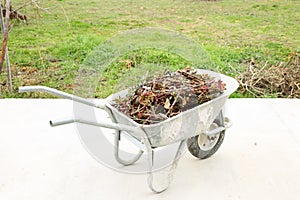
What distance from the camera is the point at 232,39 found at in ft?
16.6

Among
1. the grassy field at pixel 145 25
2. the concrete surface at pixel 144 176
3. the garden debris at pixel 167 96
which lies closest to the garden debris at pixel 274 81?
the grassy field at pixel 145 25

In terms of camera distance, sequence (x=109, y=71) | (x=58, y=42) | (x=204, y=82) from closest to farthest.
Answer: (x=204, y=82) → (x=109, y=71) → (x=58, y=42)

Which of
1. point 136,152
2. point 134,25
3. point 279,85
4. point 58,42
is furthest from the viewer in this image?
point 134,25

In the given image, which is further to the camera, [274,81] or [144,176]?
[274,81]

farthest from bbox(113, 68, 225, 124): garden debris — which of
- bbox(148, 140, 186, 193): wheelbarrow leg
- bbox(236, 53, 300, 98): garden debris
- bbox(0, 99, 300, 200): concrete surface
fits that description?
bbox(236, 53, 300, 98): garden debris

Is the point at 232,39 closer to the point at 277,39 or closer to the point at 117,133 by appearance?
the point at 277,39

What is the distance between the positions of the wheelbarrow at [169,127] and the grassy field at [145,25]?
1.47 m

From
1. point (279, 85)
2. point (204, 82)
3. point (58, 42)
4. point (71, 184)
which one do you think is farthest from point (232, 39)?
point (71, 184)

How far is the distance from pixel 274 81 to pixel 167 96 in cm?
198

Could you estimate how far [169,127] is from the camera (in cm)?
176

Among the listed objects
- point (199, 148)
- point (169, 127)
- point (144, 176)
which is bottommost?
point (144, 176)

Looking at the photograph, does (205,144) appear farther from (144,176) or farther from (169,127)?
(169,127)

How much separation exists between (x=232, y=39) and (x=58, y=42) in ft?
7.08

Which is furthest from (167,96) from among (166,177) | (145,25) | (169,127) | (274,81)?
(145,25)
